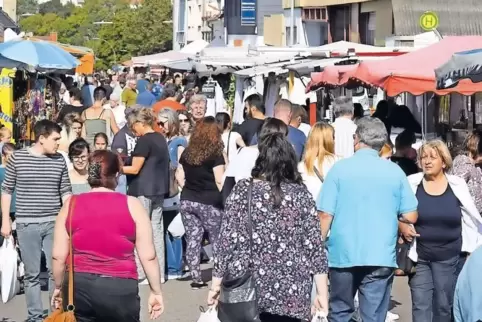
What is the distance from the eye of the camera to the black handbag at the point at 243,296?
20.9 feet

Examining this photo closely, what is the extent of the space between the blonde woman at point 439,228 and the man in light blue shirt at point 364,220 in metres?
0.39

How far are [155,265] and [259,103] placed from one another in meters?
5.82

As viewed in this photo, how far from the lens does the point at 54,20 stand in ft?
494

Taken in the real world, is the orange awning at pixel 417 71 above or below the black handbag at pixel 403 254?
above

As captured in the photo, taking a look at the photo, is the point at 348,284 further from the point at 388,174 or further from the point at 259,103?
the point at 259,103

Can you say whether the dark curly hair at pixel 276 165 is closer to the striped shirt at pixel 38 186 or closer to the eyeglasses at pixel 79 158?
the striped shirt at pixel 38 186

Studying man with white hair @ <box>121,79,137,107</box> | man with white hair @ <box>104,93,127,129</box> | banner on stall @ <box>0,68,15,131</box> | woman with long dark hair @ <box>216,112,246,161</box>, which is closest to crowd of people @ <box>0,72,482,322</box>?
woman with long dark hair @ <box>216,112,246,161</box>

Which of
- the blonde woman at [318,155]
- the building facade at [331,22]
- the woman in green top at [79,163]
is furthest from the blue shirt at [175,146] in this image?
the building facade at [331,22]

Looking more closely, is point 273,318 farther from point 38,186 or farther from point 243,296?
point 38,186

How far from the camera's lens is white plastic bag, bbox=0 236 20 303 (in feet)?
33.0

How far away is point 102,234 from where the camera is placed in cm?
641

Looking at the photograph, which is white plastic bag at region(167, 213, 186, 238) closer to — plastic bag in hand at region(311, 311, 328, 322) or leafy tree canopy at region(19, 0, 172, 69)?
plastic bag in hand at region(311, 311, 328, 322)

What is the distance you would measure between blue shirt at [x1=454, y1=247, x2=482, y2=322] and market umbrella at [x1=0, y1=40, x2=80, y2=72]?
41.0 feet

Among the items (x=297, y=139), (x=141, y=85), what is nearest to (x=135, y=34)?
(x=141, y=85)
